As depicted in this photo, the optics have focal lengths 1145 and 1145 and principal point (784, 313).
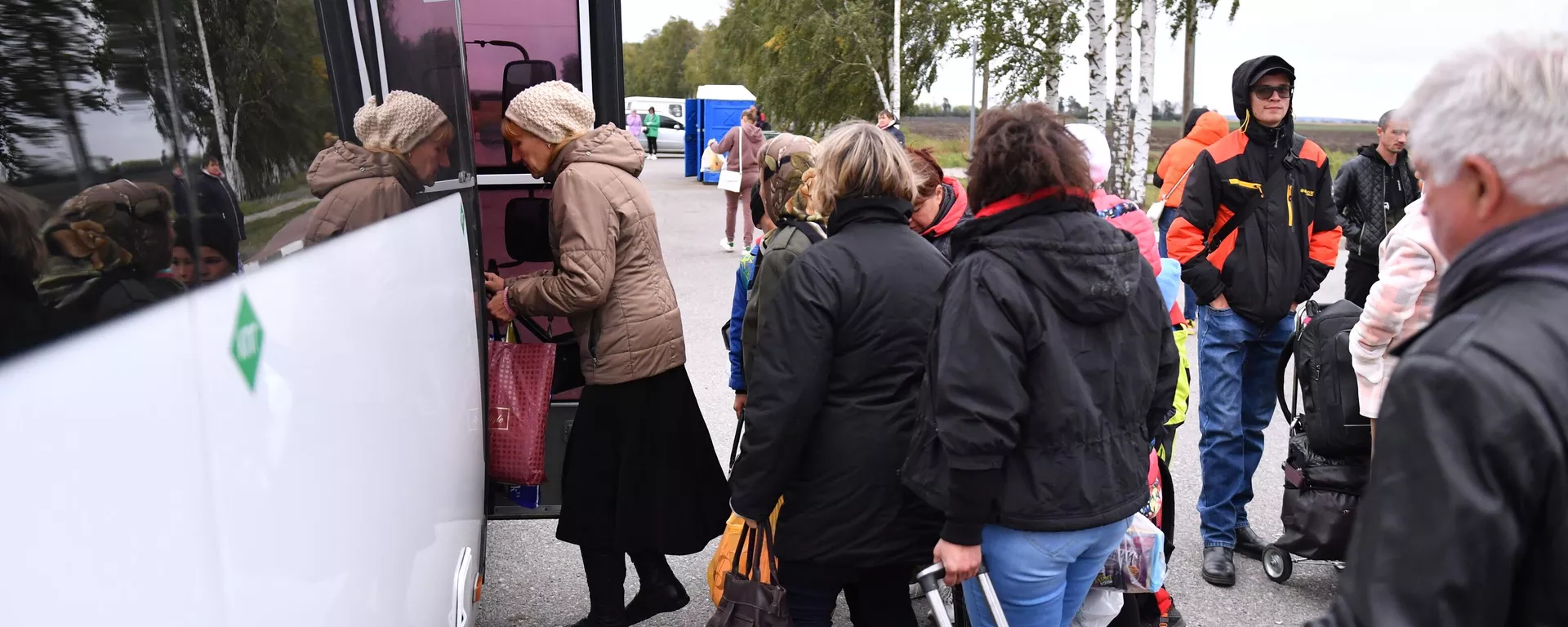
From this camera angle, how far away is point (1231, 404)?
4348mm

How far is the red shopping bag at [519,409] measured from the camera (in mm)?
3516

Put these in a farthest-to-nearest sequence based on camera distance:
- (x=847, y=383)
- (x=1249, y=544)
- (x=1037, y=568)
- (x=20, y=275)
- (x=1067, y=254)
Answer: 1. (x=1249, y=544)
2. (x=847, y=383)
3. (x=1037, y=568)
4. (x=1067, y=254)
5. (x=20, y=275)

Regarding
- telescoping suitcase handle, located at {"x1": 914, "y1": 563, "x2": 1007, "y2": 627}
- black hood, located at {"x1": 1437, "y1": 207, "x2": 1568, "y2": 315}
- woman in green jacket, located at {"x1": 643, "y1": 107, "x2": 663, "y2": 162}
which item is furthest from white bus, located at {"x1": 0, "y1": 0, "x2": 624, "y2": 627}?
woman in green jacket, located at {"x1": 643, "y1": 107, "x2": 663, "y2": 162}

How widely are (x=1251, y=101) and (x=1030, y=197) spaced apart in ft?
7.06

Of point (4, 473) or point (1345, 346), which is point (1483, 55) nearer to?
point (4, 473)

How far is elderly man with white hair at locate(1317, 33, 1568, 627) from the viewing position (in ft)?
3.63

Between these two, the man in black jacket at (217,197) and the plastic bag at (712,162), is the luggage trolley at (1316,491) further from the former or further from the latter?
the plastic bag at (712,162)

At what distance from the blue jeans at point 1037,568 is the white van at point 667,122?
33.9 metres

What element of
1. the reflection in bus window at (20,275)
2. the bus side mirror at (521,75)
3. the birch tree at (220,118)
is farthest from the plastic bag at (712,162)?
the reflection in bus window at (20,275)

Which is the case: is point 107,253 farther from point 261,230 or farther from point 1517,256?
point 1517,256

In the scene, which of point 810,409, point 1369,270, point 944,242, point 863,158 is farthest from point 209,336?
point 1369,270

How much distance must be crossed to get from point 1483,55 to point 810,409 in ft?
5.63

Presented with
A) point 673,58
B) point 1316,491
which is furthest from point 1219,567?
point 673,58

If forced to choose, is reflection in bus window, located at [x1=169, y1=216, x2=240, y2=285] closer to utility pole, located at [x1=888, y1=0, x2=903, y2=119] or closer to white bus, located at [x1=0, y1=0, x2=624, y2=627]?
white bus, located at [x1=0, y1=0, x2=624, y2=627]
